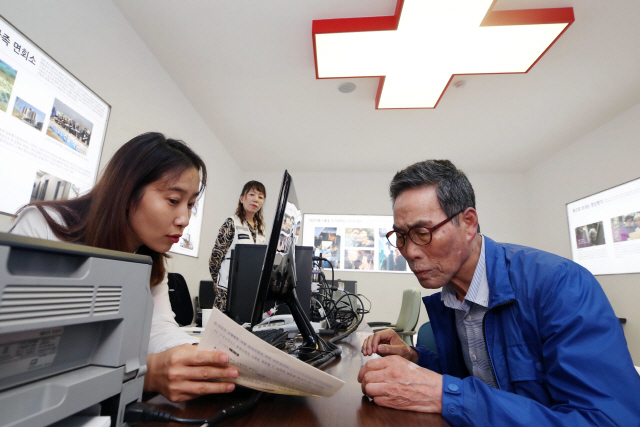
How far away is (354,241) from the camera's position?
5855 millimetres

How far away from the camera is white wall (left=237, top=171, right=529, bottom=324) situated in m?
5.56

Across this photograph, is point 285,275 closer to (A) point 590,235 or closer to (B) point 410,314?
(B) point 410,314

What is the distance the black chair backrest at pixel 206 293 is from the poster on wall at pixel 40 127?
196cm

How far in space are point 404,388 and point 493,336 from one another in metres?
0.38

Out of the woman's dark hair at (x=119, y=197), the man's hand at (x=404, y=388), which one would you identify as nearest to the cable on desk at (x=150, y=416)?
the man's hand at (x=404, y=388)

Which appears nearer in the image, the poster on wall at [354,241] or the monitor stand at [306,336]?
the monitor stand at [306,336]

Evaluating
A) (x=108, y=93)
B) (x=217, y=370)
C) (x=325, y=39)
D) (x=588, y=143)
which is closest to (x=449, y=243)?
(x=217, y=370)

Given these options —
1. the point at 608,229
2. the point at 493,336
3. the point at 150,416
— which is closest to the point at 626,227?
the point at 608,229

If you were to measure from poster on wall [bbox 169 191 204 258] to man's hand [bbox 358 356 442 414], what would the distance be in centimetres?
342

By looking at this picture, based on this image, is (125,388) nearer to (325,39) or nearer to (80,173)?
(80,173)

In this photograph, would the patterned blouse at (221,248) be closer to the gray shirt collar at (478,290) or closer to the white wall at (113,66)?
the white wall at (113,66)

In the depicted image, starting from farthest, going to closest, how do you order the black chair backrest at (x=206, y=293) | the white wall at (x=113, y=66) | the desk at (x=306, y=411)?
the black chair backrest at (x=206, y=293), the white wall at (x=113, y=66), the desk at (x=306, y=411)

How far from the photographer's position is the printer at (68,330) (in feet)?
0.86

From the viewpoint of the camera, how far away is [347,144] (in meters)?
4.93
